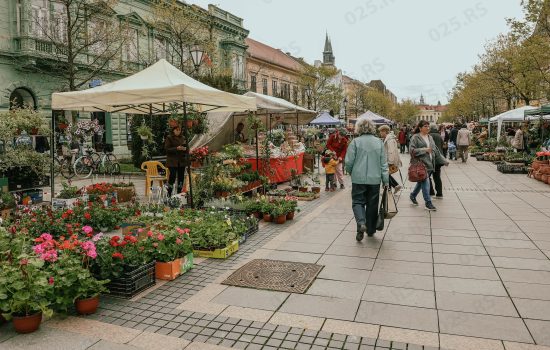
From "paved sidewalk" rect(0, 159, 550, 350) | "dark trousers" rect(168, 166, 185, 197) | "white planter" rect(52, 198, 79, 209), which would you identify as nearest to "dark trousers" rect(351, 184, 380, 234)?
"paved sidewalk" rect(0, 159, 550, 350)

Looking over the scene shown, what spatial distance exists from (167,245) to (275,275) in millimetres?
1262

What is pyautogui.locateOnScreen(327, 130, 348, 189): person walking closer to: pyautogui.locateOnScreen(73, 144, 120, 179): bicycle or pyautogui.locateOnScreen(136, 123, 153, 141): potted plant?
pyautogui.locateOnScreen(136, 123, 153, 141): potted plant

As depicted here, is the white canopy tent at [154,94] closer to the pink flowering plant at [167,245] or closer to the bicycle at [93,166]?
the pink flowering plant at [167,245]

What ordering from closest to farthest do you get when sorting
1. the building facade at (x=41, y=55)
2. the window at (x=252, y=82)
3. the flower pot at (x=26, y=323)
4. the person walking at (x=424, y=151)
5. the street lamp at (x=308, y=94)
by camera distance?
the flower pot at (x=26, y=323) → the person walking at (x=424, y=151) → the building facade at (x=41, y=55) → the window at (x=252, y=82) → the street lamp at (x=308, y=94)

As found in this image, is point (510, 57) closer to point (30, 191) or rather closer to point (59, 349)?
point (30, 191)

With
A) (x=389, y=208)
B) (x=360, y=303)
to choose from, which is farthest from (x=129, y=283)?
(x=389, y=208)

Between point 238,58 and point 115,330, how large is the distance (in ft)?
125

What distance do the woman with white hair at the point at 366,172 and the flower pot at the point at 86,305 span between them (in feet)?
12.3

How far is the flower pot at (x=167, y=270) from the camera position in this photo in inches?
197

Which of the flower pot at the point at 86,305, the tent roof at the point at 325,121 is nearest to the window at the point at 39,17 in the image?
the tent roof at the point at 325,121

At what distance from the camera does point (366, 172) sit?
6527 mm

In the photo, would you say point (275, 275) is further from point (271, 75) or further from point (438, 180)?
point (271, 75)

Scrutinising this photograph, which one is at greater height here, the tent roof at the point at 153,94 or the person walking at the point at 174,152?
the tent roof at the point at 153,94

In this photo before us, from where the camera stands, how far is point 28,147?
10.2 metres
